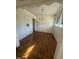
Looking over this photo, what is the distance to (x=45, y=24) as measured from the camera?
35.0 feet

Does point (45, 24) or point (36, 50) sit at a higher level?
point (45, 24)

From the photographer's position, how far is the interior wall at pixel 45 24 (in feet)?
33.5

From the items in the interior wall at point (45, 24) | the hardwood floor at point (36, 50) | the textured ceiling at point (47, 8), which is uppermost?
the textured ceiling at point (47, 8)

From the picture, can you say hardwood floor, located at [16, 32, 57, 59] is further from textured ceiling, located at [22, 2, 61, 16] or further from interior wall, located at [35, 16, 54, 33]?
interior wall, located at [35, 16, 54, 33]

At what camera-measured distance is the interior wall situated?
10.2 m

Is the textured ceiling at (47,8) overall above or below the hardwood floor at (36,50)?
above

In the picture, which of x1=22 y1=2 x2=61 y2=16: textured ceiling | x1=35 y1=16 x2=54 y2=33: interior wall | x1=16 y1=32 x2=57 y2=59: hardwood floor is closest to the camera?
x1=16 y1=32 x2=57 y2=59: hardwood floor

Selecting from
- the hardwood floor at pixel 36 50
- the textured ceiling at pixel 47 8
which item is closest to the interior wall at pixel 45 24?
the textured ceiling at pixel 47 8

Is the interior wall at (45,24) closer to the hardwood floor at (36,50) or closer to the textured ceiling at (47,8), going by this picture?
the textured ceiling at (47,8)

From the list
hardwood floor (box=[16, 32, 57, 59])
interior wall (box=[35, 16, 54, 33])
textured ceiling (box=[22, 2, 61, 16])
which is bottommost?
hardwood floor (box=[16, 32, 57, 59])

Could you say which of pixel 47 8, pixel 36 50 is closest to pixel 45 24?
pixel 47 8

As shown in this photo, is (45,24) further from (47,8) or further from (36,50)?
(36,50)

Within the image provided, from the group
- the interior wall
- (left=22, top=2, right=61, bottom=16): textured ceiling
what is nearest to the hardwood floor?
(left=22, top=2, right=61, bottom=16): textured ceiling
